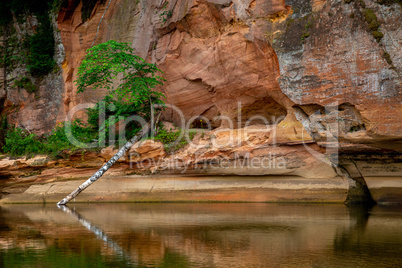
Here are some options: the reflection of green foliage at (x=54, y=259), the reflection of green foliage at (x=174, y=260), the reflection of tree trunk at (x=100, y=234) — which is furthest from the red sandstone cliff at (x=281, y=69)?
the reflection of green foliage at (x=54, y=259)

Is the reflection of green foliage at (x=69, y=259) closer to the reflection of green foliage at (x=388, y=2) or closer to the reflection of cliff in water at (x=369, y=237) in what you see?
the reflection of cliff in water at (x=369, y=237)

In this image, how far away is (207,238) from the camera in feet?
26.2

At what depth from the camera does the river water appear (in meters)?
6.21

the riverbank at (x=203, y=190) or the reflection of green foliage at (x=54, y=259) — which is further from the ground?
the riverbank at (x=203, y=190)

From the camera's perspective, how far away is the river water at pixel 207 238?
6207 mm

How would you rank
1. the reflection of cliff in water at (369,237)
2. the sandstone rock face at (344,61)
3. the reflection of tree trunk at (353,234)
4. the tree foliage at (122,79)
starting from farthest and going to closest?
the tree foliage at (122,79) → the sandstone rock face at (344,61) → the reflection of tree trunk at (353,234) → the reflection of cliff in water at (369,237)

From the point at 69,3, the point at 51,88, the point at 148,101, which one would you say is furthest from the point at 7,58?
the point at 148,101

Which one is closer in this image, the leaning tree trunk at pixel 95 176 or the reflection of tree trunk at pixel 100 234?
the reflection of tree trunk at pixel 100 234

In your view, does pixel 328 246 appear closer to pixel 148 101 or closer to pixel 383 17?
pixel 383 17

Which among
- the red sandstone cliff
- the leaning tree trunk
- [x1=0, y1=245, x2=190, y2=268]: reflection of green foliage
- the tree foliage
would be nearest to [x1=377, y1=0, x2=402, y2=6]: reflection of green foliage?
the red sandstone cliff

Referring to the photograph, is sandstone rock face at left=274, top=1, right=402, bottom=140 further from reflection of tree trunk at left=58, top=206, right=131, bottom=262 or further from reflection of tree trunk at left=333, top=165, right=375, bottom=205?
reflection of tree trunk at left=58, top=206, right=131, bottom=262

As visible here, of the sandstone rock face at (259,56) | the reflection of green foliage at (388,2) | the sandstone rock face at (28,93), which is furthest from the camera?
the sandstone rock face at (28,93)

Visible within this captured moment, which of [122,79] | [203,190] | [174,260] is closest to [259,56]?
[203,190]

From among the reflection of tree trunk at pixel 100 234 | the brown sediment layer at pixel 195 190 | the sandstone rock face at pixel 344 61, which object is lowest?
the reflection of tree trunk at pixel 100 234
